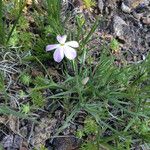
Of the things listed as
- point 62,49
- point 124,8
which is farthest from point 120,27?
point 62,49

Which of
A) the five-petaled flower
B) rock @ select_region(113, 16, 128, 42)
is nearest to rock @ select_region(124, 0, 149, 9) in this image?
rock @ select_region(113, 16, 128, 42)

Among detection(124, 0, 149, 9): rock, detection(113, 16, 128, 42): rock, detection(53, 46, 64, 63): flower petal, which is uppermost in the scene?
detection(124, 0, 149, 9): rock

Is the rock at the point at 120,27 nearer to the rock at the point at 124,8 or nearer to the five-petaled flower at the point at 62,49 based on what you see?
the rock at the point at 124,8

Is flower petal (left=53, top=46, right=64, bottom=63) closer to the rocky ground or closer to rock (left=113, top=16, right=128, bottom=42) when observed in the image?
the rocky ground

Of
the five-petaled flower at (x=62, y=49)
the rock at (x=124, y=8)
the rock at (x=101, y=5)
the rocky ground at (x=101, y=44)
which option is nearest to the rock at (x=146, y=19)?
the rocky ground at (x=101, y=44)

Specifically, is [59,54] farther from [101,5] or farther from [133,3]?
[133,3]

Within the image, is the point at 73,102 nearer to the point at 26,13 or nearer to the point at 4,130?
the point at 4,130
